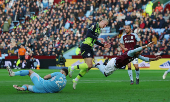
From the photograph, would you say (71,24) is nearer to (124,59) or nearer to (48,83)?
(124,59)

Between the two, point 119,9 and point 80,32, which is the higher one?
point 119,9

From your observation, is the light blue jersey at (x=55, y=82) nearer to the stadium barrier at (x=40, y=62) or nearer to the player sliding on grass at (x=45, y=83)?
the player sliding on grass at (x=45, y=83)

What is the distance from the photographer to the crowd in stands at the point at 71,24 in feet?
Result: 92.5

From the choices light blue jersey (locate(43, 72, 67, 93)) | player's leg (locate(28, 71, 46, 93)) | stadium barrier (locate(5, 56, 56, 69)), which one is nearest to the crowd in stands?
stadium barrier (locate(5, 56, 56, 69))

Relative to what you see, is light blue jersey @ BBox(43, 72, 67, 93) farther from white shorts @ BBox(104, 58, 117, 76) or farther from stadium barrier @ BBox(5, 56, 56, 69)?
stadium barrier @ BBox(5, 56, 56, 69)

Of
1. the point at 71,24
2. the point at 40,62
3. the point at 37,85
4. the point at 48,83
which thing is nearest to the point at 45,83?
the point at 48,83

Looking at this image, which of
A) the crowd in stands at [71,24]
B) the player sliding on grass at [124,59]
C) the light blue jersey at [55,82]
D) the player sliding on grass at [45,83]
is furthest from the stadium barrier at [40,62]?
the light blue jersey at [55,82]

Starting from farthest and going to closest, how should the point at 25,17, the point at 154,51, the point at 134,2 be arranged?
the point at 25,17
the point at 134,2
the point at 154,51

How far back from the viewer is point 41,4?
40938 mm

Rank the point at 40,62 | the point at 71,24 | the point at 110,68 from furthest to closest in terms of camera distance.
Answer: the point at 71,24 < the point at 40,62 < the point at 110,68

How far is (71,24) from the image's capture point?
33562mm

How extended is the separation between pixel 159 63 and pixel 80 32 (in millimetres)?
7970

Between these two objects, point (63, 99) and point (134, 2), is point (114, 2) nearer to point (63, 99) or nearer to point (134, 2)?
point (134, 2)

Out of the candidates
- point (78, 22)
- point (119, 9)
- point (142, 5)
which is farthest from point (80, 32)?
point (142, 5)
